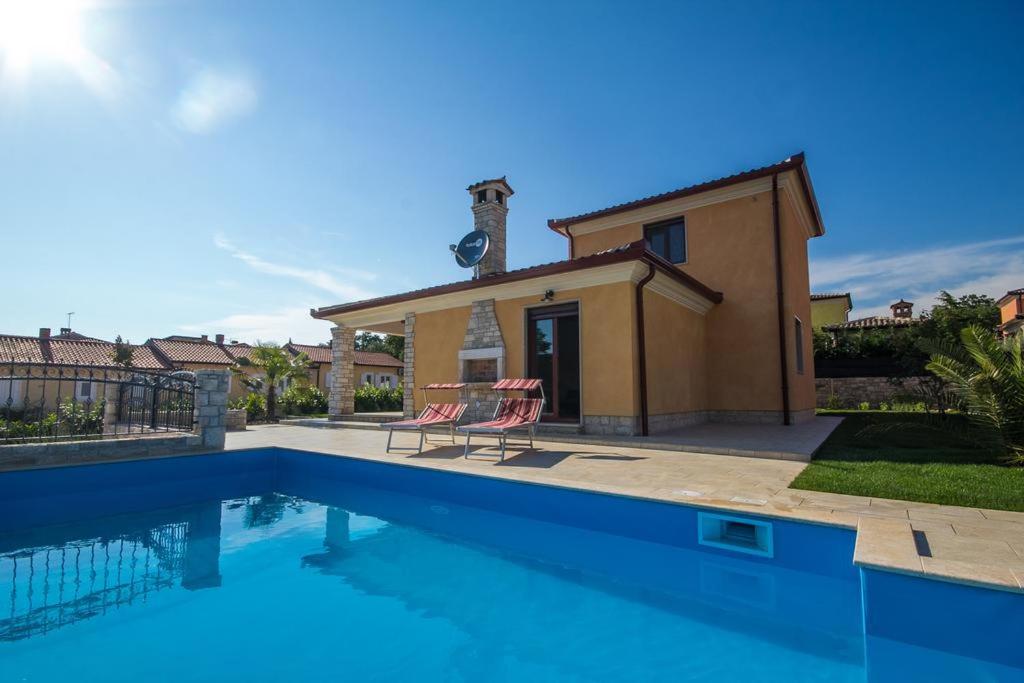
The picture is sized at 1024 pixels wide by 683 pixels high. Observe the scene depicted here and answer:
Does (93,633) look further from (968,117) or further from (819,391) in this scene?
(819,391)

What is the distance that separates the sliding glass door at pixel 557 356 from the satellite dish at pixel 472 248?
2.69 m

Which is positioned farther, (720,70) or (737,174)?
(737,174)

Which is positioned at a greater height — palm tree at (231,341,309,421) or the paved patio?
palm tree at (231,341,309,421)

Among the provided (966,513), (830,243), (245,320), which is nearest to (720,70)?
(966,513)

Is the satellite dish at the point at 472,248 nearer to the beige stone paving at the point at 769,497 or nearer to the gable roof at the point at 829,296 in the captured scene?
the beige stone paving at the point at 769,497

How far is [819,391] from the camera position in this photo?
19641 mm

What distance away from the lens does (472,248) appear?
1234cm

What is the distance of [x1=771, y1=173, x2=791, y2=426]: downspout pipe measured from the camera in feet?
35.8

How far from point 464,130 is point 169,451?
A: 28.3 ft

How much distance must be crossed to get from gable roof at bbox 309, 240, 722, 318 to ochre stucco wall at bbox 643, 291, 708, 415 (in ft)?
1.91

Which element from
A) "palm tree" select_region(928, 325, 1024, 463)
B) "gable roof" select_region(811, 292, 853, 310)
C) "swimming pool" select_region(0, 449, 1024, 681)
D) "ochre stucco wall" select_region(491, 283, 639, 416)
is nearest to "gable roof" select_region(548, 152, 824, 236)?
"ochre stucco wall" select_region(491, 283, 639, 416)

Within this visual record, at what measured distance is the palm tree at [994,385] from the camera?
18.7 ft

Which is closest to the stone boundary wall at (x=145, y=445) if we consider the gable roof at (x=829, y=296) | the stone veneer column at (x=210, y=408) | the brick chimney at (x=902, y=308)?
the stone veneer column at (x=210, y=408)

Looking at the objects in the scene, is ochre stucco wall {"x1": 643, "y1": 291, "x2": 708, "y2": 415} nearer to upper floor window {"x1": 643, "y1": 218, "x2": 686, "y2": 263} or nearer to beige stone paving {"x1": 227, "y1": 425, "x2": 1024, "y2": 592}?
upper floor window {"x1": 643, "y1": 218, "x2": 686, "y2": 263}
